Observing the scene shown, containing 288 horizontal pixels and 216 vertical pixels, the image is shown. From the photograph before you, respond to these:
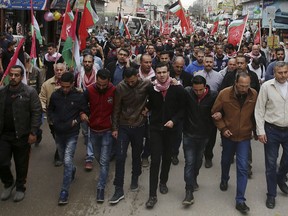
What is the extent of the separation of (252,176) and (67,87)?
127 inches

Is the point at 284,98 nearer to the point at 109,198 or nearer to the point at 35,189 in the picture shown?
the point at 109,198

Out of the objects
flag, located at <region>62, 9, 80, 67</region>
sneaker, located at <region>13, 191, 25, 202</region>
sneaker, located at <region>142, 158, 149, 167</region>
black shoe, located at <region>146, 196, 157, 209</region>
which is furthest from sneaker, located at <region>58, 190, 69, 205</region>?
flag, located at <region>62, 9, 80, 67</region>

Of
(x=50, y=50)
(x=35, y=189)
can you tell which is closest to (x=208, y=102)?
(x=35, y=189)

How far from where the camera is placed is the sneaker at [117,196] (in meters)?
4.93

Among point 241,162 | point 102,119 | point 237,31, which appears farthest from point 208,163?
point 237,31

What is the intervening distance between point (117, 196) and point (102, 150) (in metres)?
0.65

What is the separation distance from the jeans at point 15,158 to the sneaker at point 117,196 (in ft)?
4.12

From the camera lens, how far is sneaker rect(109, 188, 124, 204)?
16.2ft

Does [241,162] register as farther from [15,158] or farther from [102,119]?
[15,158]

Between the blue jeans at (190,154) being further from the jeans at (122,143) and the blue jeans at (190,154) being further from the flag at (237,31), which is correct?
the flag at (237,31)

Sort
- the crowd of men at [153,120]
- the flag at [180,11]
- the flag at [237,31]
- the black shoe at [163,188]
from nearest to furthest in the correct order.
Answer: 1. the crowd of men at [153,120]
2. the black shoe at [163,188]
3. the flag at [237,31]
4. the flag at [180,11]

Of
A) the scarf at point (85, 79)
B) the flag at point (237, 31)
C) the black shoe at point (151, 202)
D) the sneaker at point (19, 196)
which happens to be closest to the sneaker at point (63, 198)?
the sneaker at point (19, 196)

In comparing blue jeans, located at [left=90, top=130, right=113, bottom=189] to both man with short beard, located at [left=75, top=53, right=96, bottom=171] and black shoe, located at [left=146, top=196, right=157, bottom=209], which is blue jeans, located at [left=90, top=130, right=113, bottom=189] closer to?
black shoe, located at [left=146, top=196, right=157, bottom=209]

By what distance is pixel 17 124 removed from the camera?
190 inches
